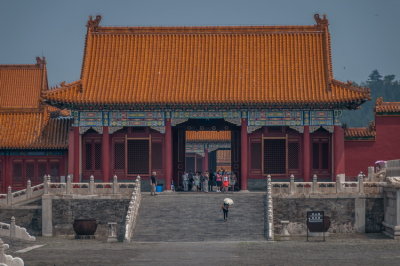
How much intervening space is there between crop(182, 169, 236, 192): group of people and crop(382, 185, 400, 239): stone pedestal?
1047 cm

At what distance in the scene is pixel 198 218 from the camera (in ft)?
178

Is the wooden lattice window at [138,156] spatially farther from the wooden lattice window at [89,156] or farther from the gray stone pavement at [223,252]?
the gray stone pavement at [223,252]

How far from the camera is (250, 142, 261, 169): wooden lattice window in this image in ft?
204

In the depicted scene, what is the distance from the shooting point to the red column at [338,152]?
201 ft

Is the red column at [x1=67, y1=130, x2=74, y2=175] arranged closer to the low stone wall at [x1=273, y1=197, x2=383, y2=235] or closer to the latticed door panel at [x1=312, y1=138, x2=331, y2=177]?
the low stone wall at [x1=273, y1=197, x2=383, y2=235]

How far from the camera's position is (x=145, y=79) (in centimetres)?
6331

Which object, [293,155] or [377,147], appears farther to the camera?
[377,147]

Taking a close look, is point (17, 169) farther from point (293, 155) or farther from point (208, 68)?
point (293, 155)

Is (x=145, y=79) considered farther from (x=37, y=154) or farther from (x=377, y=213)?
(x=377, y=213)

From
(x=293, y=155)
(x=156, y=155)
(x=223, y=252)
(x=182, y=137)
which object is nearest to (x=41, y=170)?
(x=156, y=155)

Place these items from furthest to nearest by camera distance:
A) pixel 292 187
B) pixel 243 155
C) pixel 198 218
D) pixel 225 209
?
pixel 243 155, pixel 292 187, pixel 198 218, pixel 225 209

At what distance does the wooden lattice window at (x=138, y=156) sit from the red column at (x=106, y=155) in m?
1.29

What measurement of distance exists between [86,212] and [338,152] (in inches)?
598

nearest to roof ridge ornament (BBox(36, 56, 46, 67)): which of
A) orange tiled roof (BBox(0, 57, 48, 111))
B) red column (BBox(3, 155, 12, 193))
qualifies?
orange tiled roof (BBox(0, 57, 48, 111))
